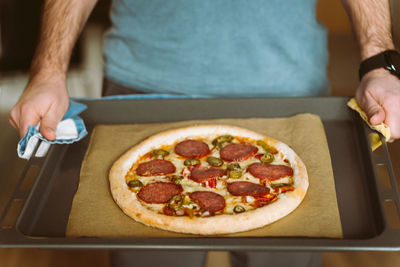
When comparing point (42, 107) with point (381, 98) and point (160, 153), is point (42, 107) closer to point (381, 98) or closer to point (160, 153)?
point (160, 153)

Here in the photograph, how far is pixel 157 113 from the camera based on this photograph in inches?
78.0

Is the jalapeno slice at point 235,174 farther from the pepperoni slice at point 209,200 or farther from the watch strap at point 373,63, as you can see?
the watch strap at point 373,63

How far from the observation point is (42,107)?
179 cm

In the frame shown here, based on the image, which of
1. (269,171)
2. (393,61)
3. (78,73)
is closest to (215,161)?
(269,171)

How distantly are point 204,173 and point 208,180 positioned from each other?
0.03 metres

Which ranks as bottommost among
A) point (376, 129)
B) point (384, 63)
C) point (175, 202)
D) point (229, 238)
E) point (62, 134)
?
point (62, 134)

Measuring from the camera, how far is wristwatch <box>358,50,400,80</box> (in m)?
1.85

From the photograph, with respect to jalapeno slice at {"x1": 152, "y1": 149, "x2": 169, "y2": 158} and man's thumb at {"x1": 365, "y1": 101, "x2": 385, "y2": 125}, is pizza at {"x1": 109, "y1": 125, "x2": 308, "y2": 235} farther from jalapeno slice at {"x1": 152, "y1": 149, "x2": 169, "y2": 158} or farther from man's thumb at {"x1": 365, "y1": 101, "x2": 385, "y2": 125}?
man's thumb at {"x1": 365, "y1": 101, "x2": 385, "y2": 125}

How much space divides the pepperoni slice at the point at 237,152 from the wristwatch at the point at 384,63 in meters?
0.54

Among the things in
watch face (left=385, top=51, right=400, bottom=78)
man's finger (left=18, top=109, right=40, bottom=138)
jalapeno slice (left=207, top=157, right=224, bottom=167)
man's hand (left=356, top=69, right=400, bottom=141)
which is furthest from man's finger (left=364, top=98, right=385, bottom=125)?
man's finger (left=18, top=109, right=40, bottom=138)

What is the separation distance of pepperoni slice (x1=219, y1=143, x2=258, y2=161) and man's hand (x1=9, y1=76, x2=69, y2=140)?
600 millimetres

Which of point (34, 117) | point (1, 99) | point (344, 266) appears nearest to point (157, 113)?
point (34, 117)

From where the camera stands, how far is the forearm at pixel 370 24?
6.51 ft

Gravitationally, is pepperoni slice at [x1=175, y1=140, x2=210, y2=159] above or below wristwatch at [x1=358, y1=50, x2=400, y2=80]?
below
